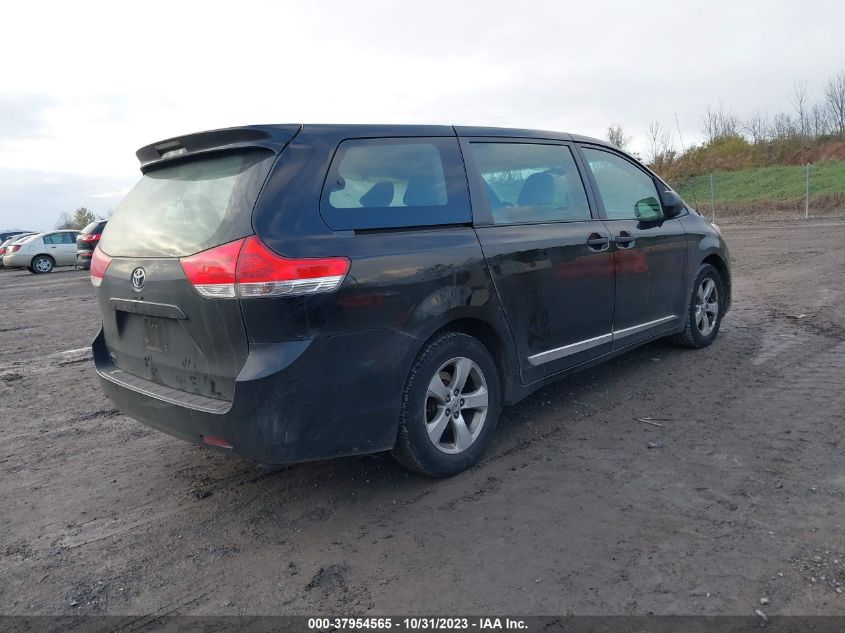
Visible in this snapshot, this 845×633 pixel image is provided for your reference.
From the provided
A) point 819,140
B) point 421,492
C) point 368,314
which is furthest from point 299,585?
point 819,140

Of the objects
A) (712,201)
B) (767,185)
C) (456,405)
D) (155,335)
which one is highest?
(767,185)

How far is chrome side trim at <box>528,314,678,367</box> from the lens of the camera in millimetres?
3955

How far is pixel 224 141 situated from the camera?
123 inches

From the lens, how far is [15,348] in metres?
7.84

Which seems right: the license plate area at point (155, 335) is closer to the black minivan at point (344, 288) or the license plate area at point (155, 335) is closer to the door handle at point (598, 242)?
the black minivan at point (344, 288)

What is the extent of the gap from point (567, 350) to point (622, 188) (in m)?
1.51

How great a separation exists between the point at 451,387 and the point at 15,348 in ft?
22.0

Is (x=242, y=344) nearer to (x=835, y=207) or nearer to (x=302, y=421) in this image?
(x=302, y=421)

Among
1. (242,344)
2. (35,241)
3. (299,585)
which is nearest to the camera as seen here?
(299,585)

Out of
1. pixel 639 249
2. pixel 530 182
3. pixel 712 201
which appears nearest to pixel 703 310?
pixel 639 249

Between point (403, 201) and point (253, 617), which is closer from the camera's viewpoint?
point (253, 617)

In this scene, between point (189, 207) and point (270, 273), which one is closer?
point (270, 273)

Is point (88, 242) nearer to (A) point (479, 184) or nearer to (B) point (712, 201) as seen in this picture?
(A) point (479, 184)

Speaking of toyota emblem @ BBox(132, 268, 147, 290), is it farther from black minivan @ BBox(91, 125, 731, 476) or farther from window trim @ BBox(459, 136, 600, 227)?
window trim @ BBox(459, 136, 600, 227)
